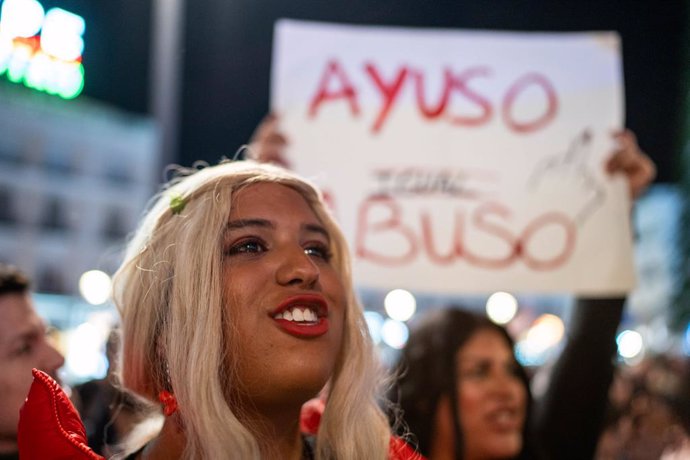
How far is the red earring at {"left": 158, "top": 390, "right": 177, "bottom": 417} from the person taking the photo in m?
2.10

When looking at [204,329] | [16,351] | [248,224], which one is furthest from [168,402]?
[16,351]

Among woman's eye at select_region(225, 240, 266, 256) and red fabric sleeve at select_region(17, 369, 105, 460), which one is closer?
red fabric sleeve at select_region(17, 369, 105, 460)

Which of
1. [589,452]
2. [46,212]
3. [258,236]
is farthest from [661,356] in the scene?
[46,212]

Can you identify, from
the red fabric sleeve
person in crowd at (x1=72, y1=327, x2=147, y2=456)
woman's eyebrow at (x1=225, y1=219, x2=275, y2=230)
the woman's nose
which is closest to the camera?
the red fabric sleeve

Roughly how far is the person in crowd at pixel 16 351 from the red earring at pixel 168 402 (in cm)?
77

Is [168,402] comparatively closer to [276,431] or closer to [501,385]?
[276,431]

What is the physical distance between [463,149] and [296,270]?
1.72 metres

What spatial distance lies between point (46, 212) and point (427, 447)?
121 feet

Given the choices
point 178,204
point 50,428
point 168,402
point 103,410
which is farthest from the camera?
point 103,410

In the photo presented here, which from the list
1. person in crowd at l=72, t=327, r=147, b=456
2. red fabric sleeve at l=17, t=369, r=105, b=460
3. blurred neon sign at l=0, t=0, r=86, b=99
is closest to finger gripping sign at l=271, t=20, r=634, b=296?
person in crowd at l=72, t=327, r=147, b=456

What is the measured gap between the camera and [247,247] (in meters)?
2.18

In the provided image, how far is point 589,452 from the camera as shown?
351cm

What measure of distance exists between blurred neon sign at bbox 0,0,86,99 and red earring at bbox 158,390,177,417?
20511 millimetres

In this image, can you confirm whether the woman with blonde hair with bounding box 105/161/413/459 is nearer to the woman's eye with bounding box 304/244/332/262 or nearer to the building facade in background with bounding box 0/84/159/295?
the woman's eye with bounding box 304/244/332/262
